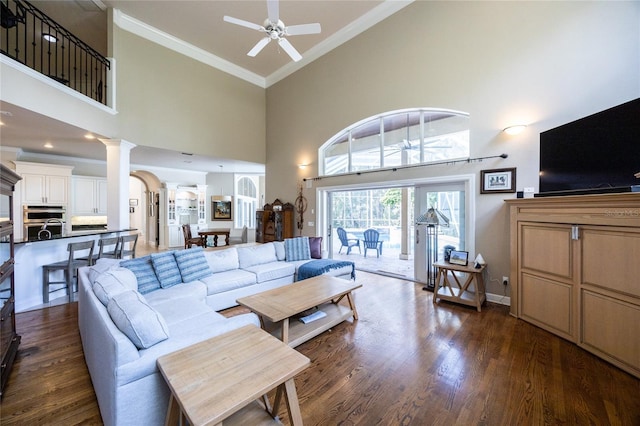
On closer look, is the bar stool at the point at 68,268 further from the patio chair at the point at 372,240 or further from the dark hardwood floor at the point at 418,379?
the patio chair at the point at 372,240

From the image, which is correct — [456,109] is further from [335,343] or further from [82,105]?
[82,105]

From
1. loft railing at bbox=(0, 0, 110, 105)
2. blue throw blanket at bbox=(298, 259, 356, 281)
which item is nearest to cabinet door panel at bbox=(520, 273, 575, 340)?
blue throw blanket at bbox=(298, 259, 356, 281)

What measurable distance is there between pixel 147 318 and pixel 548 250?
3904 mm

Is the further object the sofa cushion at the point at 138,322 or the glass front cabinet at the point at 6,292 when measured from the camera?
the glass front cabinet at the point at 6,292

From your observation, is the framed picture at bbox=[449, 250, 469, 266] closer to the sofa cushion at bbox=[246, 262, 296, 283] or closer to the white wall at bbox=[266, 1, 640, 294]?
the white wall at bbox=[266, 1, 640, 294]

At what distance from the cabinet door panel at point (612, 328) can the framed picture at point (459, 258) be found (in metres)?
1.26

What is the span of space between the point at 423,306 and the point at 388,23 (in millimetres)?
5281

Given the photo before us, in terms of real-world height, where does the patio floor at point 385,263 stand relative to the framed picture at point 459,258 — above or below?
below

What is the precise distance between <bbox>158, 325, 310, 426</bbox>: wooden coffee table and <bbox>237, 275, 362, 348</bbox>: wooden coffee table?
0.70m

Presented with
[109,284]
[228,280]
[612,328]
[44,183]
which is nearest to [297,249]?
[228,280]

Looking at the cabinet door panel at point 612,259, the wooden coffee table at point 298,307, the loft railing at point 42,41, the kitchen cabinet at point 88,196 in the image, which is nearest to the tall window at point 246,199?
the kitchen cabinet at point 88,196

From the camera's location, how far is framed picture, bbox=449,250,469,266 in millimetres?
3580

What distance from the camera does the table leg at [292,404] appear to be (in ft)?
4.09

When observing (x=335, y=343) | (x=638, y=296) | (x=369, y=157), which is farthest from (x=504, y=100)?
(x=335, y=343)
